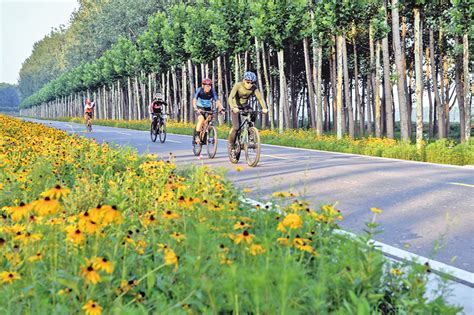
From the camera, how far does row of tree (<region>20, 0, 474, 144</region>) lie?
27250mm

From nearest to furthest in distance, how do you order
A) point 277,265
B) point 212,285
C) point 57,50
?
point 212,285 → point 277,265 → point 57,50

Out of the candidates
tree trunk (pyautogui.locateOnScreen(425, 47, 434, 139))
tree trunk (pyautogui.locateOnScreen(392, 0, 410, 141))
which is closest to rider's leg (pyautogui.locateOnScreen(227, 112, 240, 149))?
tree trunk (pyautogui.locateOnScreen(392, 0, 410, 141))

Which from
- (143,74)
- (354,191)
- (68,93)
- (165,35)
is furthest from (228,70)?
(68,93)

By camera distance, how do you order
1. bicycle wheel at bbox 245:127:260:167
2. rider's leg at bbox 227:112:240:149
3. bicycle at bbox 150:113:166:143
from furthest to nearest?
bicycle at bbox 150:113:166:143 < rider's leg at bbox 227:112:240:149 < bicycle wheel at bbox 245:127:260:167

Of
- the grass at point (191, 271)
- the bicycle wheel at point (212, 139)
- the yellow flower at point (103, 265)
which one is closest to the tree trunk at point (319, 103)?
the bicycle wheel at point (212, 139)

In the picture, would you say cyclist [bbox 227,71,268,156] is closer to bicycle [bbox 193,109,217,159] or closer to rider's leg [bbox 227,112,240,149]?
rider's leg [bbox 227,112,240,149]

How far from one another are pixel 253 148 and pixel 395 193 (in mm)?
4383

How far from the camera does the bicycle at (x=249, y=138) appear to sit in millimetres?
13086

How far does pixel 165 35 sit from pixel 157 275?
55.7 meters

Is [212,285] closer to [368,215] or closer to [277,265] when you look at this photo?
[277,265]

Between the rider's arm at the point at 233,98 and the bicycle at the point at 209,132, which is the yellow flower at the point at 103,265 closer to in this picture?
the rider's arm at the point at 233,98

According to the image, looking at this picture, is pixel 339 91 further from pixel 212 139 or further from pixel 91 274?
pixel 91 274

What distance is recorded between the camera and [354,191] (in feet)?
31.8

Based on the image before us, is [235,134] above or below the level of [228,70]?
below
